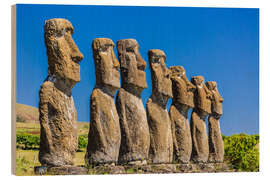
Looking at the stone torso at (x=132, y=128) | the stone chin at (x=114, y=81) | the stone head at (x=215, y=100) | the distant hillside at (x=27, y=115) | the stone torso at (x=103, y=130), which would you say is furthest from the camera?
the distant hillside at (x=27, y=115)

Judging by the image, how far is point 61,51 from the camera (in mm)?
14141

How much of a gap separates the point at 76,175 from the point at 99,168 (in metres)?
1.08

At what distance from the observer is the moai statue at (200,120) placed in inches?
757

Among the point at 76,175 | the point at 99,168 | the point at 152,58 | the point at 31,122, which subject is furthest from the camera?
the point at 31,122

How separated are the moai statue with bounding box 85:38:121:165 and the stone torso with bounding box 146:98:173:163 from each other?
80.0 inches

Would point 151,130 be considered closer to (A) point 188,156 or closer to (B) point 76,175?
(A) point 188,156

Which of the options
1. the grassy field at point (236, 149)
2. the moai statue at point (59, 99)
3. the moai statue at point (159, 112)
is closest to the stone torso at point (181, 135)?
the moai statue at point (159, 112)

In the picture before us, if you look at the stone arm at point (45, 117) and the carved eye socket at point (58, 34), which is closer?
the stone arm at point (45, 117)

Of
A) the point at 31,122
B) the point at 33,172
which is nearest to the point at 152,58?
the point at 33,172

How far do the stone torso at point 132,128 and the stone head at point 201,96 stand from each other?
3970 mm

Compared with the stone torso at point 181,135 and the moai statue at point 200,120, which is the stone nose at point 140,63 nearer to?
the stone torso at point 181,135

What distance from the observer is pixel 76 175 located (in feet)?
45.2

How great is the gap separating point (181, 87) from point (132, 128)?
350 centimetres

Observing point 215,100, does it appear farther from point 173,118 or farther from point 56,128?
point 56,128
